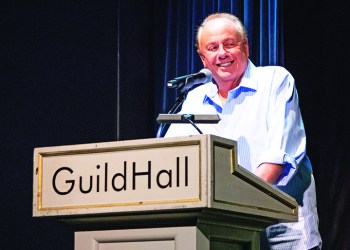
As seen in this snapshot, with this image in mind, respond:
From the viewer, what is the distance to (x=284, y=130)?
8.45ft

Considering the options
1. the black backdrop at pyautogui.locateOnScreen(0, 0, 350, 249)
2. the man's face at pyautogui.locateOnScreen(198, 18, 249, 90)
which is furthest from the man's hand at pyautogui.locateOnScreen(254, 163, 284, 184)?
the black backdrop at pyautogui.locateOnScreen(0, 0, 350, 249)

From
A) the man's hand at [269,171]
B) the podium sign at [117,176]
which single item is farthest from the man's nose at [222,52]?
the podium sign at [117,176]

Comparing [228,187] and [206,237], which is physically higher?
[228,187]

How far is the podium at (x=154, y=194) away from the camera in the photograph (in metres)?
1.77

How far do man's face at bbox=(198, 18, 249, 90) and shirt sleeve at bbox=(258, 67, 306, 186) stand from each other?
0.17 meters

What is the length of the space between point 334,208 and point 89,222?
2.01m

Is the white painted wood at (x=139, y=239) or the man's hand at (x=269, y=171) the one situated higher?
the man's hand at (x=269, y=171)

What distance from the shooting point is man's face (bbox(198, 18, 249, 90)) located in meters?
2.88

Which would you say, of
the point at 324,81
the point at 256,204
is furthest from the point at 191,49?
the point at 256,204

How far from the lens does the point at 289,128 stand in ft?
8.52

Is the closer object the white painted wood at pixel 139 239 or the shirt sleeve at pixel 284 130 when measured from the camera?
the white painted wood at pixel 139 239

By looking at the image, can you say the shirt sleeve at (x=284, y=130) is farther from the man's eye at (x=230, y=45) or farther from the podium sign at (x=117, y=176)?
the podium sign at (x=117, y=176)

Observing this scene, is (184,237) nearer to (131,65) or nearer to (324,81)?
(324,81)

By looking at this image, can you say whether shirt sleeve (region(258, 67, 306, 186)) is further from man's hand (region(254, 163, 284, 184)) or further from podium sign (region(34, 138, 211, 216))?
podium sign (region(34, 138, 211, 216))
